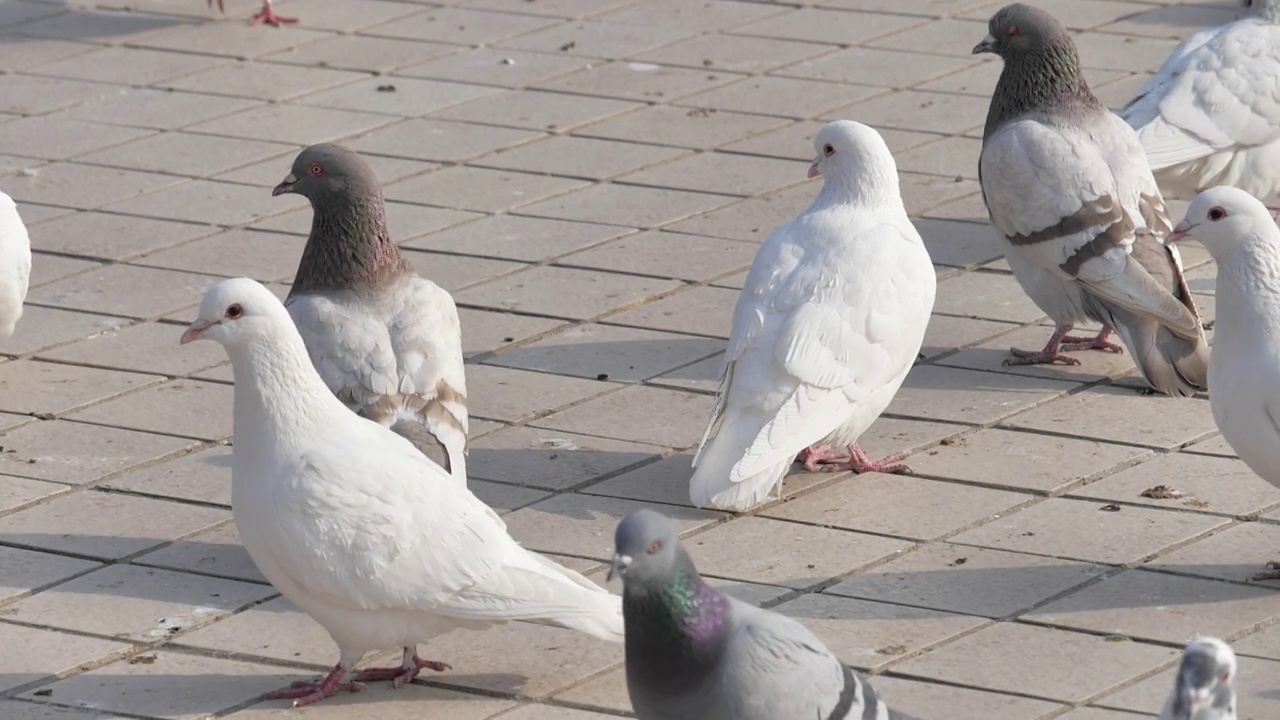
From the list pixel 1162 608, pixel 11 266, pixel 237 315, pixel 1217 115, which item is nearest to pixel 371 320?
pixel 237 315

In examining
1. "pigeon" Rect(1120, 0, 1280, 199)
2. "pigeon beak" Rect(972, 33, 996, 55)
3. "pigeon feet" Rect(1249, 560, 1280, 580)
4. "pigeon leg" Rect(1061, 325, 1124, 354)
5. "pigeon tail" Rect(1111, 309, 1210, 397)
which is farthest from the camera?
"pigeon" Rect(1120, 0, 1280, 199)

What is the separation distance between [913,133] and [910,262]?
11.5 feet

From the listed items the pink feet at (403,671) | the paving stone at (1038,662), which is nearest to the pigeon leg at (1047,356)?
the paving stone at (1038,662)

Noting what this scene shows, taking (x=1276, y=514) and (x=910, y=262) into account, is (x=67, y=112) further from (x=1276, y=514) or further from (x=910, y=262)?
(x=1276, y=514)

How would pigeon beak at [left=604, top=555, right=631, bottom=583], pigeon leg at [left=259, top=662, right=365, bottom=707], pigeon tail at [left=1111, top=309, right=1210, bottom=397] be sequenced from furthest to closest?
pigeon tail at [left=1111, top=309, right=1210, bottom=397]
pigeon leg at [left=259, top=662, right=365, bottom=707]
pigeon beak at [left=604, top=555, right=631, bottom=583]

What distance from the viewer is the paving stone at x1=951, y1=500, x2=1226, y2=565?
5.99 meters

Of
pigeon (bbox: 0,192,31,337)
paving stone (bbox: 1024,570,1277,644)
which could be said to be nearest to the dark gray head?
paving stone (bbox: 1024,570,1277,644)

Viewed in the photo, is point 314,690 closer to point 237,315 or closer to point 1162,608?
point 237,315

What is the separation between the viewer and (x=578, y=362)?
7566 mm

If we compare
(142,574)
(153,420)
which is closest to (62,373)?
(153,420)

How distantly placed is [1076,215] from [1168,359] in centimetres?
63

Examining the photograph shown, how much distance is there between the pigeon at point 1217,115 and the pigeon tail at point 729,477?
2894 millimetres

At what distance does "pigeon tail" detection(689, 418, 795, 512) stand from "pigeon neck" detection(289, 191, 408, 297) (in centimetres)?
107

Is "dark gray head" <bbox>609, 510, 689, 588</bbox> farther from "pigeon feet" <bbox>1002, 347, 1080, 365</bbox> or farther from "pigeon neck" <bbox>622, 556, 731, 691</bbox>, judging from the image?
"pigeon feet" <bbox>1002, 347, 1080, 365</bbox>
